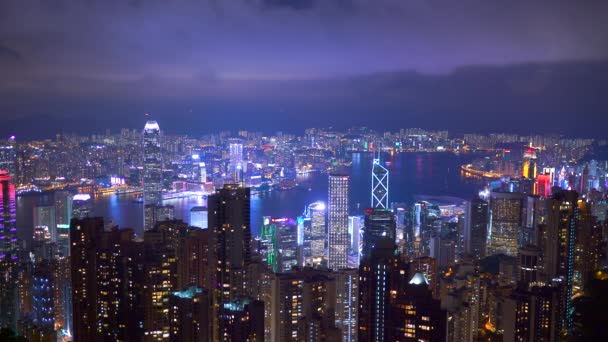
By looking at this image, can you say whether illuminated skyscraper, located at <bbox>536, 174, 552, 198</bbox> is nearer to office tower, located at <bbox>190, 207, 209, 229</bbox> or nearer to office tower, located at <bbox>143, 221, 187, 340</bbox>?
office tower, located at <bbox>190, 207, 209, 229</bbox>

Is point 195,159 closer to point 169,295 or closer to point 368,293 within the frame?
point 169,295

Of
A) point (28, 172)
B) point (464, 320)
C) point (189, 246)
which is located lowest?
point (464, 320)

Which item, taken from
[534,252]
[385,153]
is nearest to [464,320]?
[534,252]

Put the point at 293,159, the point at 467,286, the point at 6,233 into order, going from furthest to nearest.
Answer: the point at 293,159
the point at 6,233
the point at 467,286

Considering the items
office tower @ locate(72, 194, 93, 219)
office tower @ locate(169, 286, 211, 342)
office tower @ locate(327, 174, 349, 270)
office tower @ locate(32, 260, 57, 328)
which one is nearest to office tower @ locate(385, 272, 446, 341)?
office tower @ locate(169, 286, 211, 342)

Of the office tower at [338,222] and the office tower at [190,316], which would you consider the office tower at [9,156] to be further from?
the office tower at [338,222]
